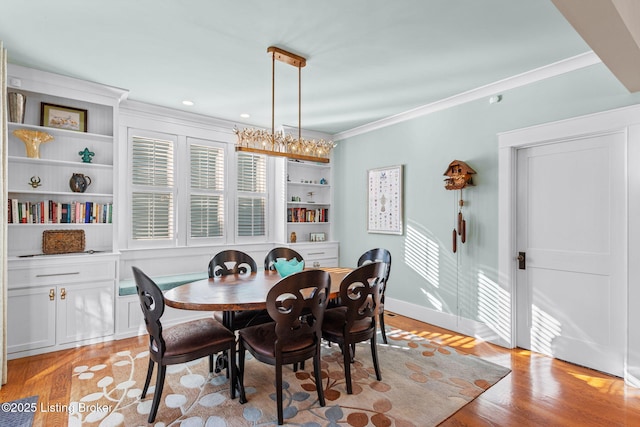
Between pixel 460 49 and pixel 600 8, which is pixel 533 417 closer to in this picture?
pixel 600 8

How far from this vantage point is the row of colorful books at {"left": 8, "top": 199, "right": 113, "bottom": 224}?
3314mm

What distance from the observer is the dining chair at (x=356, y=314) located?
8.14 ft

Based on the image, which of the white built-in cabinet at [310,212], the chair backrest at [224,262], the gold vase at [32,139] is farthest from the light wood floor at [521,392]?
the white built-in cabinet at [310,212]

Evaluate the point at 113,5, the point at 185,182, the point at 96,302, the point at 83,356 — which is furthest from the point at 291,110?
the point at 83,356

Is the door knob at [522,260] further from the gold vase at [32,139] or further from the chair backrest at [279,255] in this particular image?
the gold vase at [32,139]

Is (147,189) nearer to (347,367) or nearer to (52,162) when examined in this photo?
(52,162)

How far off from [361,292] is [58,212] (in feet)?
10.8

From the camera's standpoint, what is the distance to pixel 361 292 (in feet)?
8.34

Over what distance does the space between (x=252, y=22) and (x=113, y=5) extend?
35.8 inches

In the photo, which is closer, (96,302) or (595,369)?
→ (595,369)

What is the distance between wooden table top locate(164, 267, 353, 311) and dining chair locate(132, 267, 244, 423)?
5.1 inches

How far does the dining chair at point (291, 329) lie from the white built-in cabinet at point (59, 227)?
83.7 inches

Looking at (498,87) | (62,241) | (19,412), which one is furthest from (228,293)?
(498,87)

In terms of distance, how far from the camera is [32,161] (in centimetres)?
343
